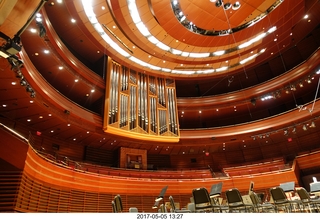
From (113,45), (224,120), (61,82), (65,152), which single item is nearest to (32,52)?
(61,82)

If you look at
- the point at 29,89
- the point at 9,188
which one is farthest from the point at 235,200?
the point at 29,89

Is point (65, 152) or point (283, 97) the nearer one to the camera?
point (65, 152)

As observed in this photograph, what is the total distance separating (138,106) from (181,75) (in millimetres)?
3830

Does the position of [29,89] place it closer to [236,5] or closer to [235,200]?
[235,200]

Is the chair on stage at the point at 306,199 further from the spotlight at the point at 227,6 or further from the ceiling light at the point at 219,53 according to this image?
the ceiling light at the point at 219,53

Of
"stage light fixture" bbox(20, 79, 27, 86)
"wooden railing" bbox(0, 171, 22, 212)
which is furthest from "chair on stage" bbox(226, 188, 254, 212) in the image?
"stage light fixture" bbox(20, 79, 27, 86)

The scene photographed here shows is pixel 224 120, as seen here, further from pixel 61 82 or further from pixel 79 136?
pixel 61 82

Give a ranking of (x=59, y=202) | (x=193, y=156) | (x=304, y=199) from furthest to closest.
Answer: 1. (x=193, y=156)
2. (x=59, y=202)
3. (x=304, y=199)

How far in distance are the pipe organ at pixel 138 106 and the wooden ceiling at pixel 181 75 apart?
0.60 m

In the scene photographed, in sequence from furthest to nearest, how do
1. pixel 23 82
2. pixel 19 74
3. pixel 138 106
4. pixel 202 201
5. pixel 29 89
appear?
pixel 138 106 < pixel 29 89 < pixel 23 82 < pixel 19 74 < pixel 202 201

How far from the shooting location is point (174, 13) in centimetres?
948

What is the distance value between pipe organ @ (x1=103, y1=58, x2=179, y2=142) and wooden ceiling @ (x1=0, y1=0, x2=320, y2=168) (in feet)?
1.96

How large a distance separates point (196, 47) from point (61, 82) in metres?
7.16

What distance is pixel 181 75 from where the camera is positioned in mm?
14352
